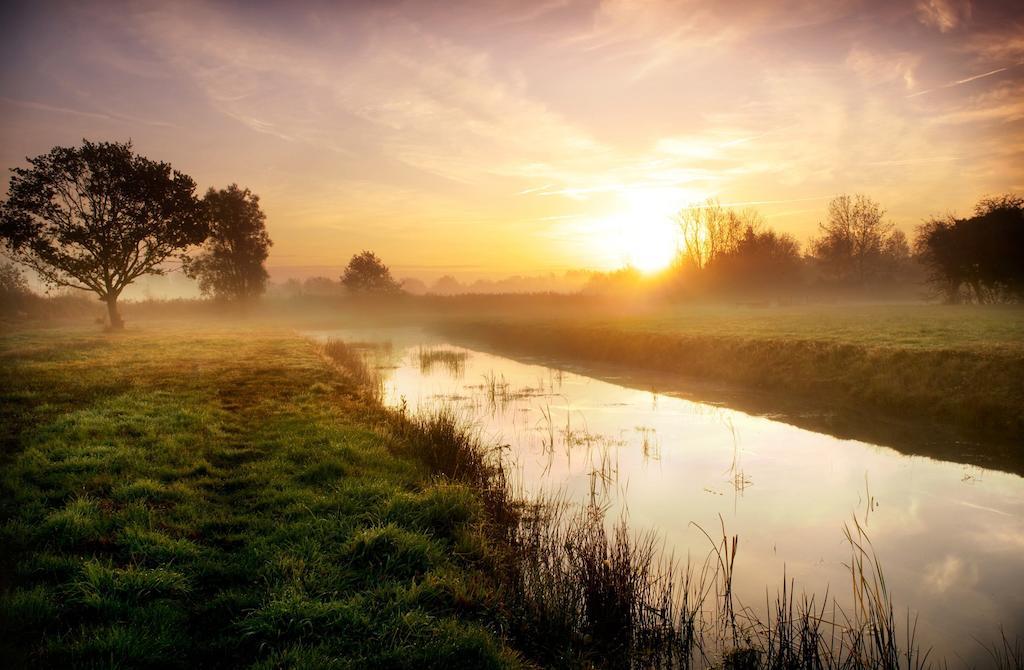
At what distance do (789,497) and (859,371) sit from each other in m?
11.2

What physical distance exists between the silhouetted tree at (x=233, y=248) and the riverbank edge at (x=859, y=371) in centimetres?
4853

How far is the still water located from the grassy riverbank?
12.6ft

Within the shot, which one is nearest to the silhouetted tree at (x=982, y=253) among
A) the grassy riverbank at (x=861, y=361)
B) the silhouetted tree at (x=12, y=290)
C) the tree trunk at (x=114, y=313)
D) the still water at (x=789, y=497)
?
the grassy riverbank at (x=861, y=361)

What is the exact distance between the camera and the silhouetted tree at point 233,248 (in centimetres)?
6028

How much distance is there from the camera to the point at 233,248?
6175 cm

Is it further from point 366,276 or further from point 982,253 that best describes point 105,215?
point 982,253

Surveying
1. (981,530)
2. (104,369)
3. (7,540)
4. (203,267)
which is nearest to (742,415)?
(981,530)

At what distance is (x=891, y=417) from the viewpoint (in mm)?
15758

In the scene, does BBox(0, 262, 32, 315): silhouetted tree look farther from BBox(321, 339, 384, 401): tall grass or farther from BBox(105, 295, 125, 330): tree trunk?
BBox(321, 339, 384, 401): tall grass

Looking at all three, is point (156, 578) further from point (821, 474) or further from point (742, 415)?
point (742, 415)

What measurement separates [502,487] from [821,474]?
7.11 metres

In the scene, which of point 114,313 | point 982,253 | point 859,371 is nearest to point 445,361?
point 859,371

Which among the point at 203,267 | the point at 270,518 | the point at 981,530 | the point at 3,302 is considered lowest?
the point at 981,530

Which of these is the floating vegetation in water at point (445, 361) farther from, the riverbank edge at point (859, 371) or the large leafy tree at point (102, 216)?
the large leafy tree at point (102, 216)
